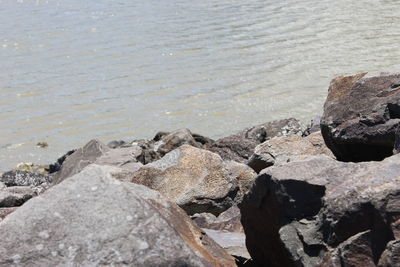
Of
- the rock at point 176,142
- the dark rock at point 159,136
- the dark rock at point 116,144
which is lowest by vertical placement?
the dark rock at point 116,144

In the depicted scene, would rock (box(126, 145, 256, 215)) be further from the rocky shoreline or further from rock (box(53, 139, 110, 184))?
rock (box(53, 139, 110, 184))

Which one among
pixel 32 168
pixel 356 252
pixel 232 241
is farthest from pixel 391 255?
pixel 32 168

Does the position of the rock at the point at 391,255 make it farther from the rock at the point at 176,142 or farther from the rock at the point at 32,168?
the rock at the point at 32,168

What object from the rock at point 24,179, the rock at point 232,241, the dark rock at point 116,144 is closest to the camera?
the rock at point 232,241

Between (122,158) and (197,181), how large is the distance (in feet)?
9.18

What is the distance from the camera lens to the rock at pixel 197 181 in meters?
7.81

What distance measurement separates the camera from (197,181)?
8000 mm

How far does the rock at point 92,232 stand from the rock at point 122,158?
19.0 feet

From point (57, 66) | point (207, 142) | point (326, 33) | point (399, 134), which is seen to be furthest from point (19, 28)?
point (399, 134)

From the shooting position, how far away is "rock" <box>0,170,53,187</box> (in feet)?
39.0

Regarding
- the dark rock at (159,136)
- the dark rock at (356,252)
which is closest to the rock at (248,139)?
the dark rock at (159,136)

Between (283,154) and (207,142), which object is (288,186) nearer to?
(283,154)

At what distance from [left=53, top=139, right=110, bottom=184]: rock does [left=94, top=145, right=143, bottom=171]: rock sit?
0.21 m

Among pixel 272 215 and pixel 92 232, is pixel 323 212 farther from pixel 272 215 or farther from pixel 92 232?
pixel 92 232
